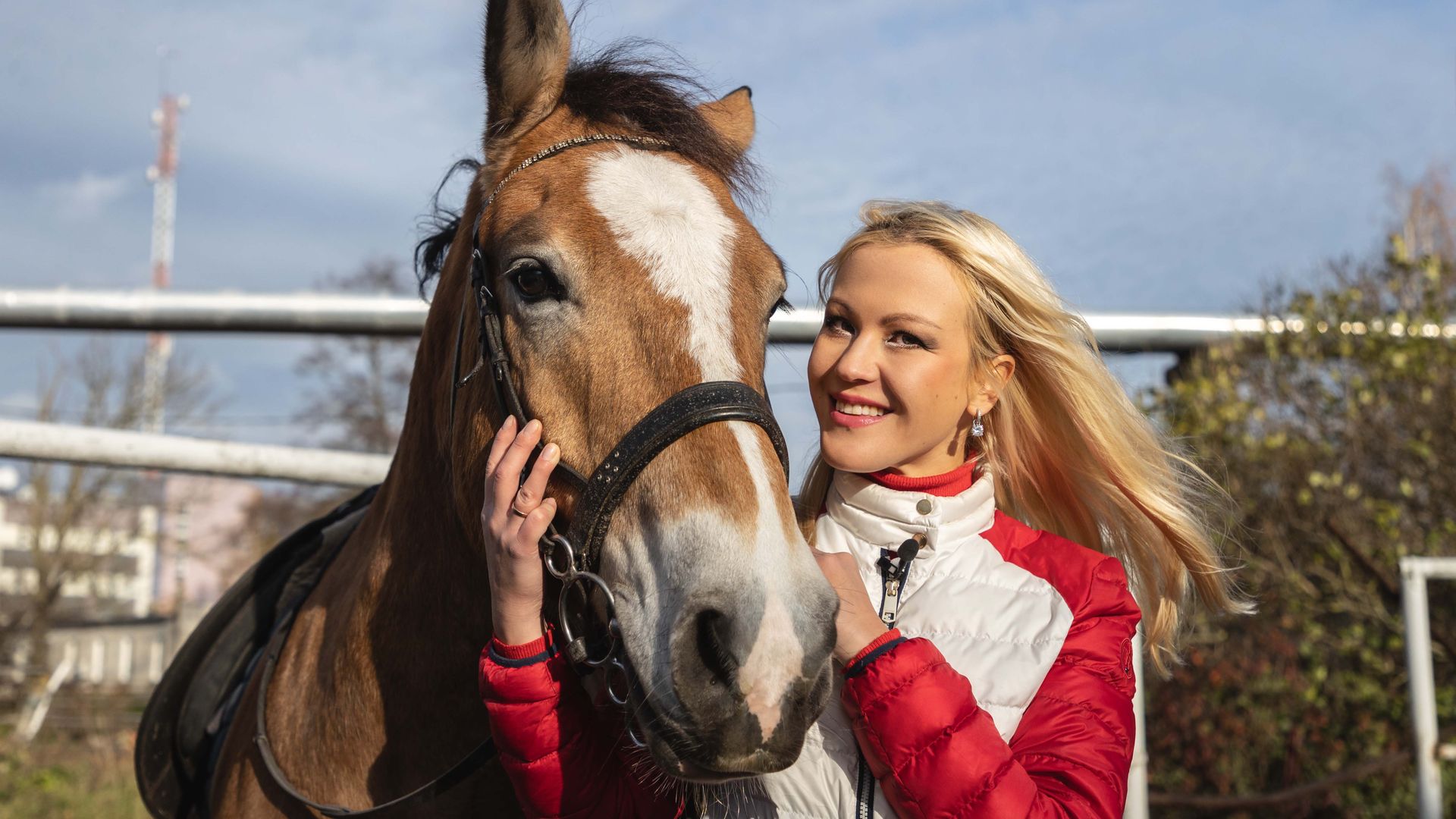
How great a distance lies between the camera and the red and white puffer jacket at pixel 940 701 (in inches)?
Answer: 58.7

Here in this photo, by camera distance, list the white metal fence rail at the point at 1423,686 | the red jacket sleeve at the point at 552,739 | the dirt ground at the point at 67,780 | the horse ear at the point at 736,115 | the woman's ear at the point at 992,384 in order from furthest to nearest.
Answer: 1. the dirt ground at the point at 67,780
2. the white metal fence rail at the point at 1423,686
3. the horse ear at the point at 736,115
4. the woman's ear at the point at 992,384
5. the red jacket sleeve at the point at 552,739

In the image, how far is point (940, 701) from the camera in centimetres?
149

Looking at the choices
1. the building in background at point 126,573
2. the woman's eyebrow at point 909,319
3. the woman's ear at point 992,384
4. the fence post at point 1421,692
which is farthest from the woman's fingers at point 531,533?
the fence post at point 1421,692

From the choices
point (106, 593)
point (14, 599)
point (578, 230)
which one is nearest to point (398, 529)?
point (578, 230)

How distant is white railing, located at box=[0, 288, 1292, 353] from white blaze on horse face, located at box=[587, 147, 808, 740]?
2.01 meters

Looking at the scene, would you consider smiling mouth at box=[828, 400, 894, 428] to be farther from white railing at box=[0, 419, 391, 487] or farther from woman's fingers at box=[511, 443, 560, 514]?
white railing at box=[0, 419, 391, 487]

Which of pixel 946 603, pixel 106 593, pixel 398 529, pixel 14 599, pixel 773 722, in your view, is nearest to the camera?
pixel 773 722

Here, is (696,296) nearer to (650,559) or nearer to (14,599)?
(650,559)

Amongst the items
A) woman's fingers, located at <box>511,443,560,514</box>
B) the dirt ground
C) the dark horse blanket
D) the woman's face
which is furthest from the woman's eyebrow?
the dirt ground

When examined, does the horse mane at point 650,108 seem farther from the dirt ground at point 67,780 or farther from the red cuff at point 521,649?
the dirt ground at point 67,780

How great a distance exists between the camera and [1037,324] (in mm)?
2096

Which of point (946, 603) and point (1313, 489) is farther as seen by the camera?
point (1313, 489)

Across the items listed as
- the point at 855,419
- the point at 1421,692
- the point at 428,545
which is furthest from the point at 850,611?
the point at 1421,692

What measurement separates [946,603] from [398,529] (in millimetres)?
1047
